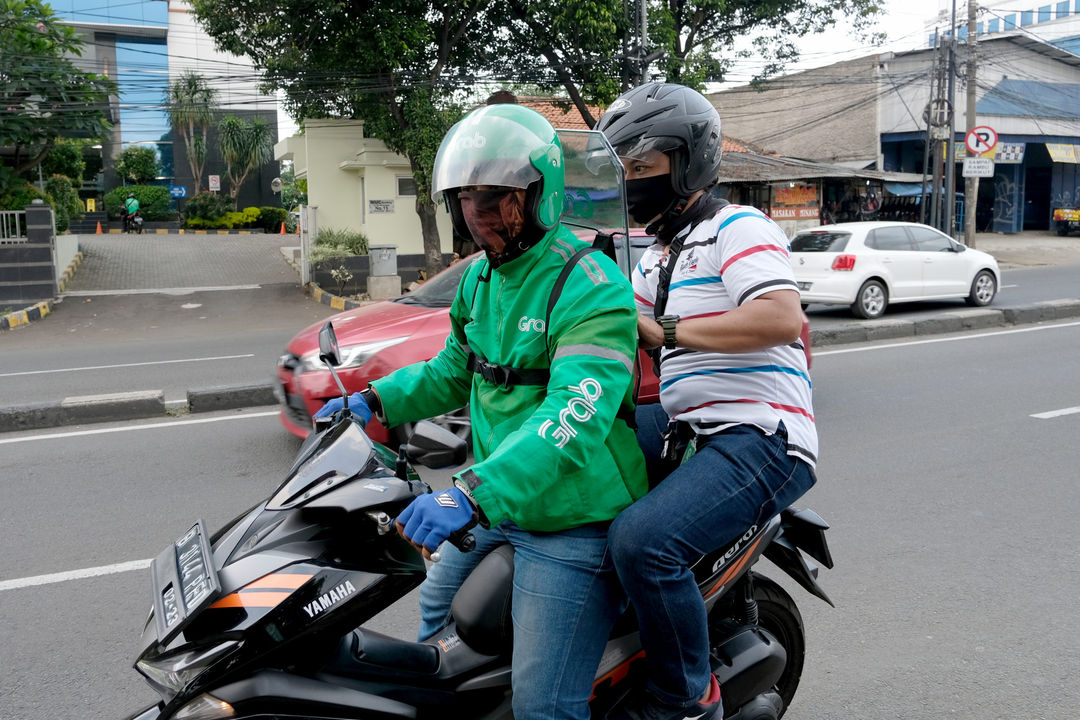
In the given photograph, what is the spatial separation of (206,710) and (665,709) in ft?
3.42

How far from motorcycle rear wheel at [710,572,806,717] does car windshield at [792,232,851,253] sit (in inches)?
447

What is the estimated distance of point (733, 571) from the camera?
2367mm

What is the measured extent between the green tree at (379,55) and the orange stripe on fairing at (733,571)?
15340 mm

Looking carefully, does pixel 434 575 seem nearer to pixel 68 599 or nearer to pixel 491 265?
pixel 491 265

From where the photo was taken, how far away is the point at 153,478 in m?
5.62

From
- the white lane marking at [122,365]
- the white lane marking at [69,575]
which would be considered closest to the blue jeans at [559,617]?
the white lane marking at [69,575]

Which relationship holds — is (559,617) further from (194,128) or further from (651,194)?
(194,128)

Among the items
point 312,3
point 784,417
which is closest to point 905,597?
point 784,417

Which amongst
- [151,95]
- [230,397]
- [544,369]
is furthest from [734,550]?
[151,95]

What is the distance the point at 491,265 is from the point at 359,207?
65.1 feet

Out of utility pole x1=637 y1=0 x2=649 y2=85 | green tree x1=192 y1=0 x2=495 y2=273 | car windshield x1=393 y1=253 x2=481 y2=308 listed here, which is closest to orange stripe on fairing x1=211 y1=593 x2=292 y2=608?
car windshield x1=393 y1=253 x2=481 y2=308

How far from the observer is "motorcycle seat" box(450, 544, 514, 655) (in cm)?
208

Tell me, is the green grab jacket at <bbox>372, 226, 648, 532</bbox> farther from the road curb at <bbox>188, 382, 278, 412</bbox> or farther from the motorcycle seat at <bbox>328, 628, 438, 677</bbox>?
the road curb at <bbox>188, 382, 278, 412</bbox>

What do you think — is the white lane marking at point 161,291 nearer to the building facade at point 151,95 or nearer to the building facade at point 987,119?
the building facade at point 987,119
